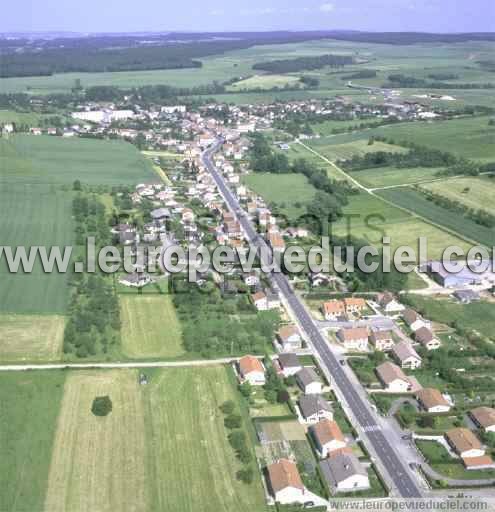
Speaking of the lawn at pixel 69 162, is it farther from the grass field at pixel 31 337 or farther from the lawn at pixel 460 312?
the lawn at pixel 460 312

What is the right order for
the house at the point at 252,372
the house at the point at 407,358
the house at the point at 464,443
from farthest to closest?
the house at the point at 407,358, the house at the point at 252,372, the house at the point at 464,443

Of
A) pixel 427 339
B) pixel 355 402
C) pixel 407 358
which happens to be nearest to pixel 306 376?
pixel 355 402

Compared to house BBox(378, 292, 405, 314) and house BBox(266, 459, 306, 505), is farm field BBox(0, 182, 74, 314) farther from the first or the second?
house BBox(378, 292, 405, 314)

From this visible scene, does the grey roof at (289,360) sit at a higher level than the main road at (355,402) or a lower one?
higher

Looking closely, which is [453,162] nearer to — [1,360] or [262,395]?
[262,395]

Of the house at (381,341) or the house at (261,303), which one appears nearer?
the house at (381,341)

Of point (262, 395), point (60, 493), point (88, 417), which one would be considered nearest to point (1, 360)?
point (88, 417)

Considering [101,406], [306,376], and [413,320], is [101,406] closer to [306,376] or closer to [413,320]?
[306,376]

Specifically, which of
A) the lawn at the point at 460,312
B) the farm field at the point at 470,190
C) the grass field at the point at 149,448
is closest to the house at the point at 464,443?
the grass field at the point at 149,448
